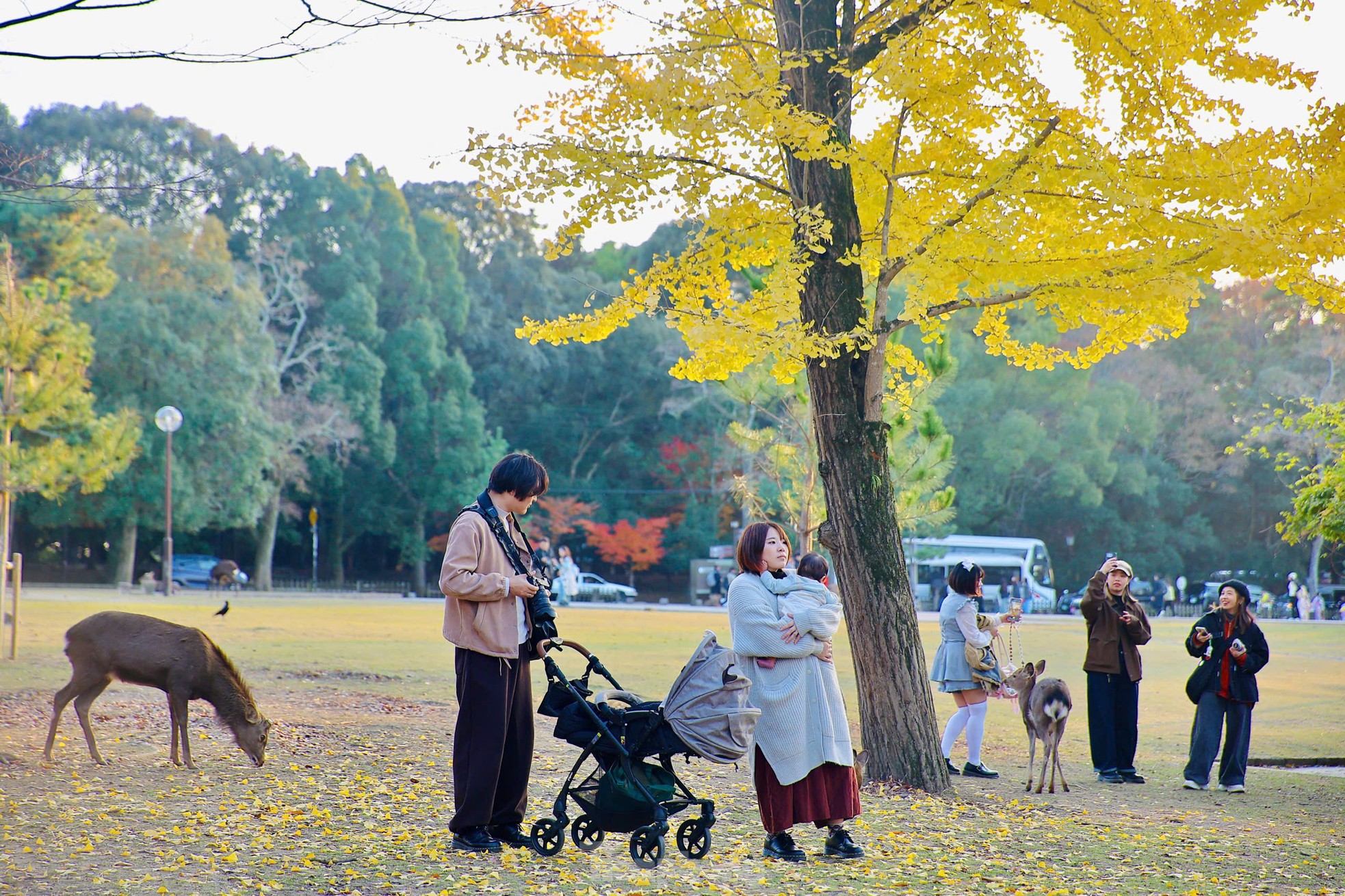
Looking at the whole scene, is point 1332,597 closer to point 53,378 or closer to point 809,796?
point 53,378

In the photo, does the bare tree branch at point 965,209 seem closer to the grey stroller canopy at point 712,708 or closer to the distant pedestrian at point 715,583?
the grey stroller canopy at point 712,708

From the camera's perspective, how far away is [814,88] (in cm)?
728

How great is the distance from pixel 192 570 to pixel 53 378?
25475 mm

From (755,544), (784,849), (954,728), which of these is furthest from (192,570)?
(755,544)

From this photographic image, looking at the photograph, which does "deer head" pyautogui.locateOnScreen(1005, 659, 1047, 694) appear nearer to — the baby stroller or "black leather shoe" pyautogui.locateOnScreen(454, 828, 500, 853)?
the baby stroller

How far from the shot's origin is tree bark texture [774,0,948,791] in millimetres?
7090

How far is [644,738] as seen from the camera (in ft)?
15.6

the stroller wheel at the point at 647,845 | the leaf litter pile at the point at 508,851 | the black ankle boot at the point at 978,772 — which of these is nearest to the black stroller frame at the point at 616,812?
the stroller wheel at the point at 647,845

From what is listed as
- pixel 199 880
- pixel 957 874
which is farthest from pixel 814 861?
pixel 199 880

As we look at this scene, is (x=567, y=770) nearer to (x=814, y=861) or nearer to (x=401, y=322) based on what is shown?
(x=814, y=861)

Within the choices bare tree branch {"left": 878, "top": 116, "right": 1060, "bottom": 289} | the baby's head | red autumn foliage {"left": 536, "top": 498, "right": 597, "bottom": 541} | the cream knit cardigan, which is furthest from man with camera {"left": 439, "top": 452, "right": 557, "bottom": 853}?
red autumn foliage {"left": 536, "top": 498, "right": 597, "bottom": 541}

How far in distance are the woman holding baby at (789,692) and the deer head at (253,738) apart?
337cm

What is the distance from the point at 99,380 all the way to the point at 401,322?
37.1ft

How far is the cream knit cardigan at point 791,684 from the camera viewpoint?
4984 millimetres
